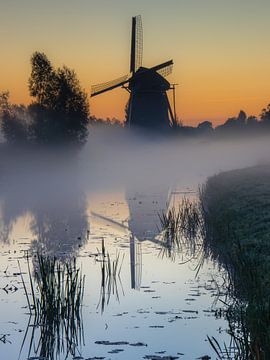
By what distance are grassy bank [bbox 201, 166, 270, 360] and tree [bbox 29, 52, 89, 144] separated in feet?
162

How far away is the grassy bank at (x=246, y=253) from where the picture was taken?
10344mm

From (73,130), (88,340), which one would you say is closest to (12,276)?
(88,340)

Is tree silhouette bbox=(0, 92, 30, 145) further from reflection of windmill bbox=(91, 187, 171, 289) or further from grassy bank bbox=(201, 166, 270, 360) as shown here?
grassy bank bbox=(201, 166, 270, 360)

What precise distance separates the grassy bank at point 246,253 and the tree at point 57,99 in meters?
49.4

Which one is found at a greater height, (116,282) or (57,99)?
(57,99)

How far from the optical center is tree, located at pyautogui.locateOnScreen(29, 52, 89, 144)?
88062 millimetres

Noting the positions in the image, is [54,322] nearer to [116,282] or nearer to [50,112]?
[116,282]

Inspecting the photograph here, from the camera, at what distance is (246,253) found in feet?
61.1

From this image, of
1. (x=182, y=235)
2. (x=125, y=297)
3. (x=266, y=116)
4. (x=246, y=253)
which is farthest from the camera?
(x=266, y=116)

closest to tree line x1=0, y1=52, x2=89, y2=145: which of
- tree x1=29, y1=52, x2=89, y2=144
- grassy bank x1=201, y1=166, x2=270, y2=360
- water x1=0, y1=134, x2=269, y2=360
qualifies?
tree x1=29, y1=52, x2=89, y2=144

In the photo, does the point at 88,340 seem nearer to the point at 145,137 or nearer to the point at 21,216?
the point at 21,216

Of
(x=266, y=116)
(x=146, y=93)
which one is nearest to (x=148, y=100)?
(x=146, y=93)

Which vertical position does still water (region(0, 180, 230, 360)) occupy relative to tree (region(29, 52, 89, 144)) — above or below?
below

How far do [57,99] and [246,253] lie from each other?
72.8 m
